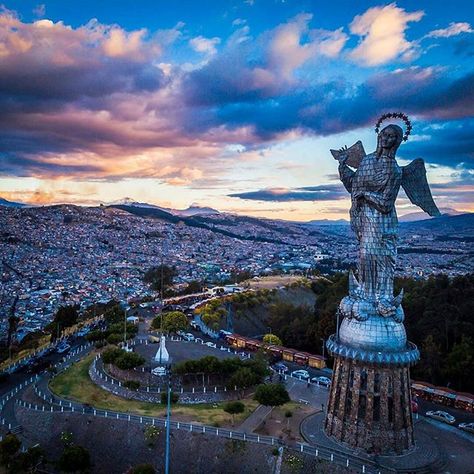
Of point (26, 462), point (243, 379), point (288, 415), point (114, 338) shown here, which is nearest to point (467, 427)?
point (288, 415)

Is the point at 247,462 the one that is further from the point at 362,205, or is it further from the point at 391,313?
the point at 362,205

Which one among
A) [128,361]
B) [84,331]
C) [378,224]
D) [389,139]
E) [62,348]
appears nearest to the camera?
[389,139]

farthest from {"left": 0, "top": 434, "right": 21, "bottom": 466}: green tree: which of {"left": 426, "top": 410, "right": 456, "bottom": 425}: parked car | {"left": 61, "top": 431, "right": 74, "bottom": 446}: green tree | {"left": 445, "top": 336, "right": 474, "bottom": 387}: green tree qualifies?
{"left": 445, "top": 336, "right": 474, "bottom": 387}: green tree

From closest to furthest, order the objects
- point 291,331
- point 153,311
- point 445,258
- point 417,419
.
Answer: point 417,419 < point 291,331 < point 153,311 < point 445,258

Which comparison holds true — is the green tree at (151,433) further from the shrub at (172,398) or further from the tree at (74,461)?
the shrub at (172,398)

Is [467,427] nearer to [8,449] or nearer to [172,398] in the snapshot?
[172,398]

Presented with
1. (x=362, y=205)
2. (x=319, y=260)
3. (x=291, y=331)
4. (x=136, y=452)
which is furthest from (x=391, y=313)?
(x=319, y=260)

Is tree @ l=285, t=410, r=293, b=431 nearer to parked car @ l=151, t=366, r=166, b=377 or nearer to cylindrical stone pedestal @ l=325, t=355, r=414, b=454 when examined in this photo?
cylindrical stone pedestal @ l=325, t=355, r=414, b=454
